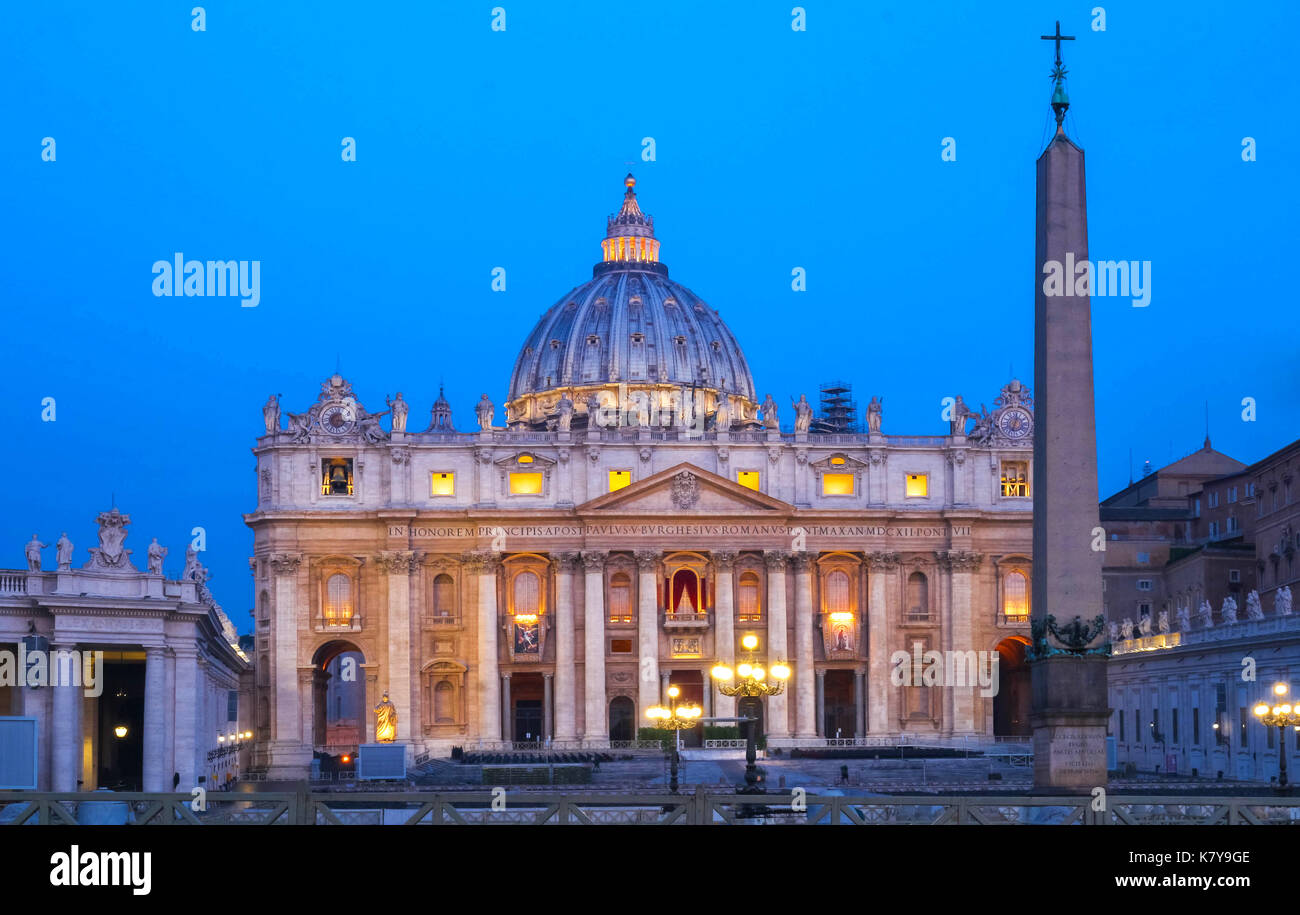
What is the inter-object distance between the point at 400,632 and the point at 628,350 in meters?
41.4

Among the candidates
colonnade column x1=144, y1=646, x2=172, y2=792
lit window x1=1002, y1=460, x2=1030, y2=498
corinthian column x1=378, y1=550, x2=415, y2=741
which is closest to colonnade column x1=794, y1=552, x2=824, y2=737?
lit window x1=1002, y1=460, x2=1030, y2=498

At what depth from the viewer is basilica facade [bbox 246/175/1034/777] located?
10356 centimetres

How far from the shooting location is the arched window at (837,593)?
10669cm

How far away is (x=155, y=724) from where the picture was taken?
5294cm

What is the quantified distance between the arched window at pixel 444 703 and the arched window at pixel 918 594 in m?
25.0

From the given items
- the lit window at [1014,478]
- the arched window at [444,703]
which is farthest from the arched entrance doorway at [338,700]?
the lit window at [1014,478]

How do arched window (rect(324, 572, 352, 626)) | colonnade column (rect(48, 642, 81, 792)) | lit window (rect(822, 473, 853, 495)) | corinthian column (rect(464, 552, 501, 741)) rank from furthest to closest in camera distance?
1. lit window (rect(822, 473, 853, 495))
2. arched window (rect(324, 572, 352, 626))
3. corinthian column (rect(464, 552, 501, 741))
4. colonnade column (rect(48, 642, 81, 792))

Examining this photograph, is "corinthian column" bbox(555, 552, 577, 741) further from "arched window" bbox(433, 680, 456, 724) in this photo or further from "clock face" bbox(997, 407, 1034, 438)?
"clock face" bbox(997, 407, 1034, 438)

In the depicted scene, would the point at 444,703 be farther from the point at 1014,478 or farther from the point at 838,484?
the point at 1014,478

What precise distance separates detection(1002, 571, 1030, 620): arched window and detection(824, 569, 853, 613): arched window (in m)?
8.42

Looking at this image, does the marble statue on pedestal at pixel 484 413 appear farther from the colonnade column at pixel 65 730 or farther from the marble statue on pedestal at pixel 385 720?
the colonnade column at pixel 65 730

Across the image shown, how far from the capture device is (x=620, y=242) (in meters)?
151
